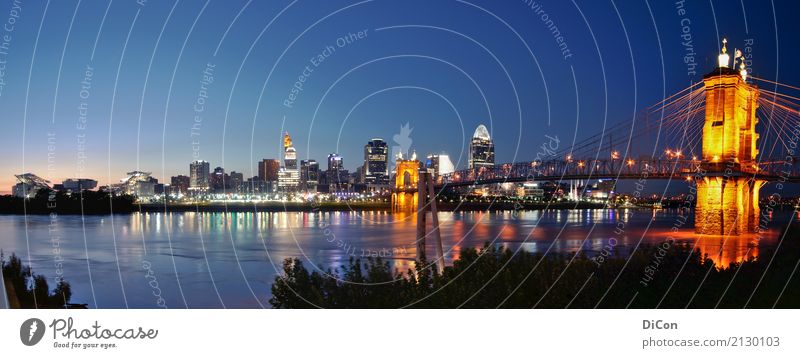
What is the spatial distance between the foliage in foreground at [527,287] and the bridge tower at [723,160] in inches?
570

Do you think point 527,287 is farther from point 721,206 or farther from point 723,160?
point 723,160

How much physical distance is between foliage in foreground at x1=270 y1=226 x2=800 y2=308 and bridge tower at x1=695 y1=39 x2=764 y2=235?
14.5m

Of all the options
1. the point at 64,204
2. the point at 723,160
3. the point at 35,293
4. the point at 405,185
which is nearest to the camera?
the point at 35,293

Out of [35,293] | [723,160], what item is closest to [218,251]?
[35,293]

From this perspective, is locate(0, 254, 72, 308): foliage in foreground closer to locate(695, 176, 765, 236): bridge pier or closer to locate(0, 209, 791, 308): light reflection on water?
locate(0, 209, 791, 308): light reflection on water

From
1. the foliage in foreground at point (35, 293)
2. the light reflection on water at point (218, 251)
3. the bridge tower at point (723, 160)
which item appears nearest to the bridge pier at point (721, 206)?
the bridge tower at point (723, 160)

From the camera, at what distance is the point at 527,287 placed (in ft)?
22.3

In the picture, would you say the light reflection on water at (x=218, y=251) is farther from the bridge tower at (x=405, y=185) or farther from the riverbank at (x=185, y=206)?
the bridge tower at (x=405, y=185)

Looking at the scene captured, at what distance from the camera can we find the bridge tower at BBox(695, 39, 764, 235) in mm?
21469

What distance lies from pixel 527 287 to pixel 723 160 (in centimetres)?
1749

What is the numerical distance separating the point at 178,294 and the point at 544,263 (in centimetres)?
1135
